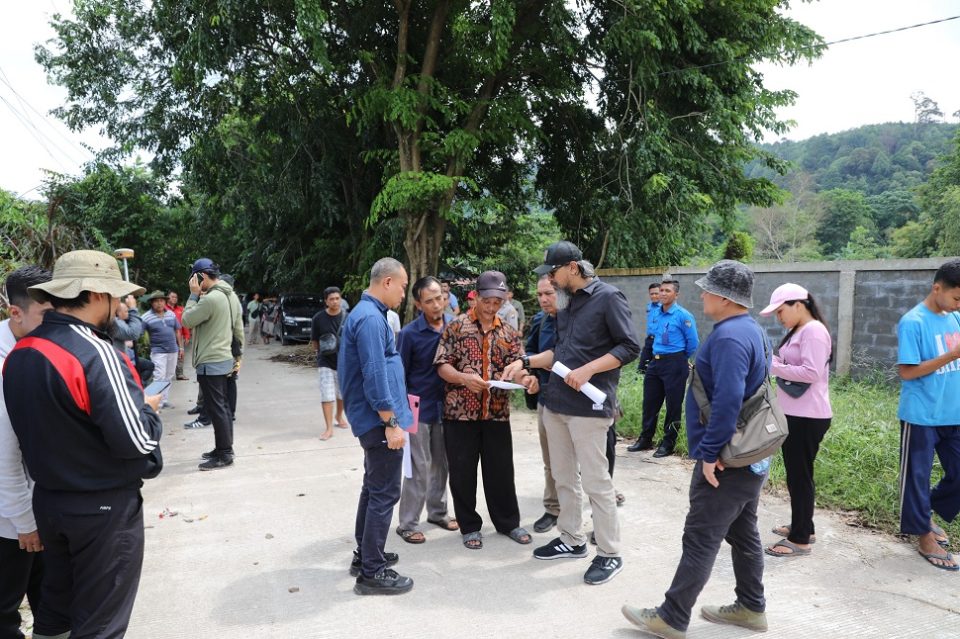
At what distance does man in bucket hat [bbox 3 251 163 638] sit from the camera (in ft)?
7.83

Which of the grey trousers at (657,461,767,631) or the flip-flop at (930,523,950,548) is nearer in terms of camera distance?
the grey trousers at (657,461,767,631)

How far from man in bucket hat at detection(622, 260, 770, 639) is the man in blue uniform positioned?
3.42 m

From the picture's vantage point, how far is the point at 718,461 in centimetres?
309

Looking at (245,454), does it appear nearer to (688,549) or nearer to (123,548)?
(123,548)

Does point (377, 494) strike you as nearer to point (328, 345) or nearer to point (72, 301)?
point (72, 301)

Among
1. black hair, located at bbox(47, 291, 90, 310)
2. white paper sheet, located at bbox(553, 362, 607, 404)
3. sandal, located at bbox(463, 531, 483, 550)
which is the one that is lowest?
sandal, located at bbox(463, 531, 483, 550)

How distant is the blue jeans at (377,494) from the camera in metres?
3.74

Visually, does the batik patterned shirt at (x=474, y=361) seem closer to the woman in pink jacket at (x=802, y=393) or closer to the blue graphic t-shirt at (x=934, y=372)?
the woman in pink jacket at (x=802, y=393)

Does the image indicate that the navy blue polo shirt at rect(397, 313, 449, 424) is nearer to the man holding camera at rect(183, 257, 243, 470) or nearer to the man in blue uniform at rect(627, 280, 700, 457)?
the man holding camera at rect(183, 257, 243, 470)

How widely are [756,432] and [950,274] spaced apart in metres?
2.09

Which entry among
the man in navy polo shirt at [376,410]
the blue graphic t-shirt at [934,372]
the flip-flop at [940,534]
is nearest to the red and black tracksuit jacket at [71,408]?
the man in navy polo shirt at [376,410]

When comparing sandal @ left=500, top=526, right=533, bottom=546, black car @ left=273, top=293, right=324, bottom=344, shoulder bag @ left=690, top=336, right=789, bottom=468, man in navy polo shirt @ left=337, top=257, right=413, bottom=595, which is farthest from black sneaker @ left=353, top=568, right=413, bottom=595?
black car @ left=273, top=293, right=324, bottom=344

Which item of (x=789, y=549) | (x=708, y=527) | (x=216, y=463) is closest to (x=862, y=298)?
(x=789, y=549)

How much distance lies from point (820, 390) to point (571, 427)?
5.53 feet
